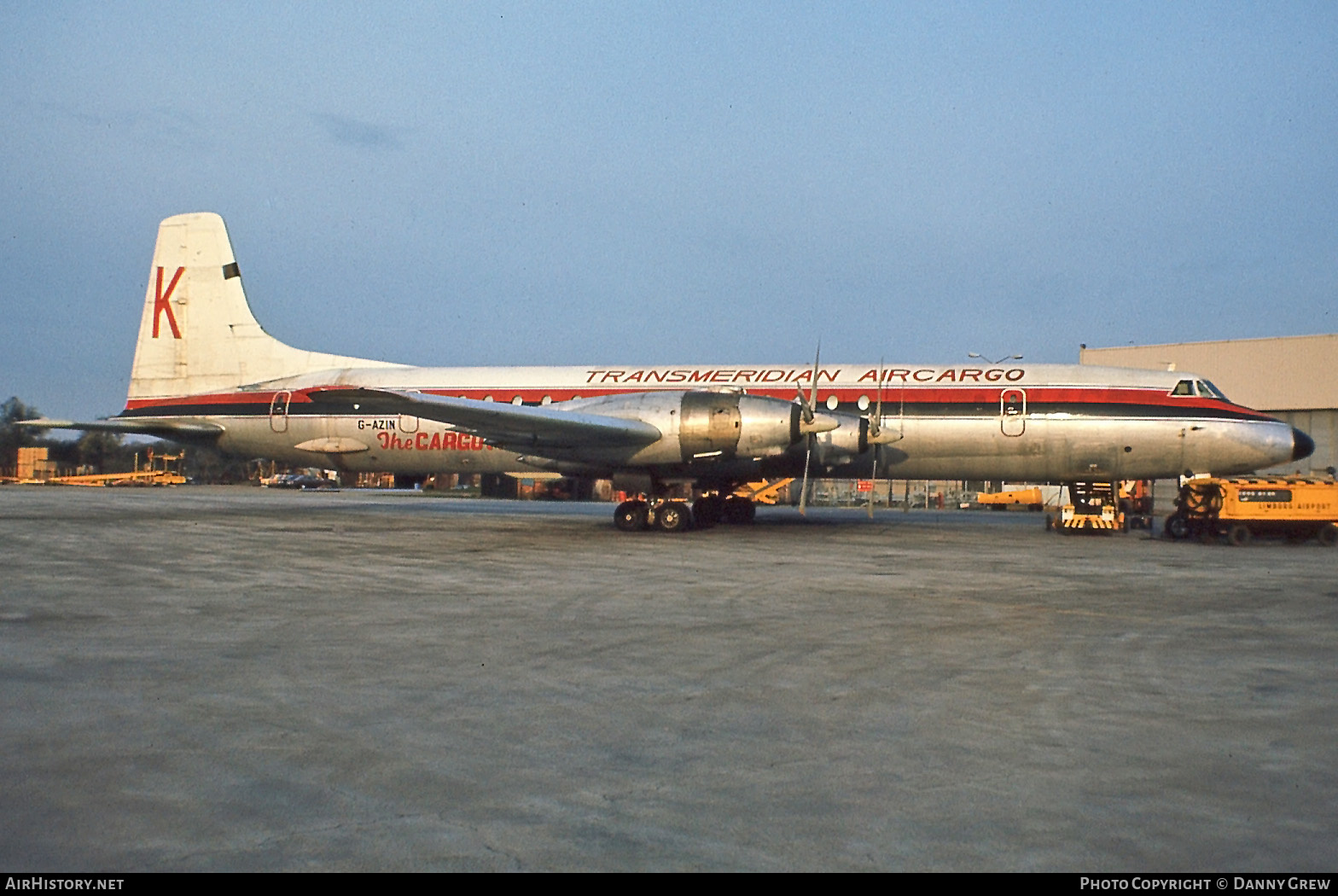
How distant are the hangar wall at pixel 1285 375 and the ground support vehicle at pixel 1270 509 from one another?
25.7 meters

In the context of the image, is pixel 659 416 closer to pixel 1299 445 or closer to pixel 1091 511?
pixel 1091 511

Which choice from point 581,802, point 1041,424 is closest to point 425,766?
point 581,802

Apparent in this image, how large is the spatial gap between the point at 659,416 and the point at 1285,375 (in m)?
40.5

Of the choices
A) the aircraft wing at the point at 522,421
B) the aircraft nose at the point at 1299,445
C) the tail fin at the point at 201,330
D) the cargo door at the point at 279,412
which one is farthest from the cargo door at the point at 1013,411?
the cargo door at the point at 279,412

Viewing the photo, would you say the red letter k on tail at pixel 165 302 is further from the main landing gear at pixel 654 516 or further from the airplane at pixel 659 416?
the main landing gear at pixel 654 516

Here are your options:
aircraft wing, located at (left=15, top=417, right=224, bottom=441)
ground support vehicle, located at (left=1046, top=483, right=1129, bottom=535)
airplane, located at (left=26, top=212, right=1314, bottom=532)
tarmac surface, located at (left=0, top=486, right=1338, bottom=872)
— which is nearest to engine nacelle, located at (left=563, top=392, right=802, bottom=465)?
airplane, located at (left=26, top=212, right=1314, bottom=532)

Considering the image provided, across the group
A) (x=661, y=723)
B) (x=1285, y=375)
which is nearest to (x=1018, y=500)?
(x=1285, y=375)

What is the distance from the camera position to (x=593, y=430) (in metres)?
19.4

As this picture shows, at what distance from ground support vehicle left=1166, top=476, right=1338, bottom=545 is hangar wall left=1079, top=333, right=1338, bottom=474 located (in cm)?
2565

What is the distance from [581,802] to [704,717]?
1.69 metres

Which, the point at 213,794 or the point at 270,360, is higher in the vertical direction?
the point at 270,360

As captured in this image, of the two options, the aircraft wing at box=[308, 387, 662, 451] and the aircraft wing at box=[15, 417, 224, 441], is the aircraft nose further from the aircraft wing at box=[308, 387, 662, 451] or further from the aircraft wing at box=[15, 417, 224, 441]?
the aircraft wing at box=[15, 417, 224, 441]

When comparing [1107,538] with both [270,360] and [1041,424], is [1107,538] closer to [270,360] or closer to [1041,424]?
[1041,424]

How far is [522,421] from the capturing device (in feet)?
63.3
